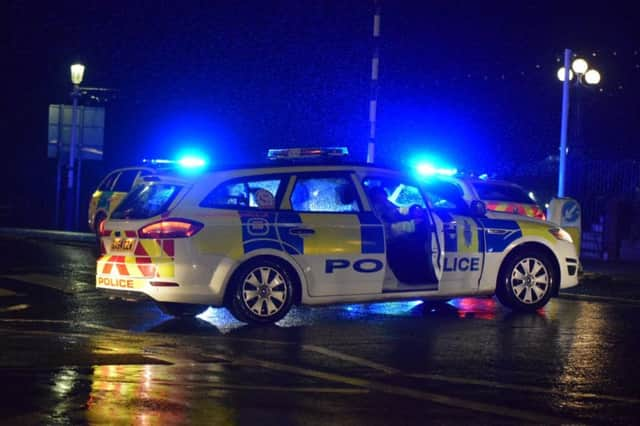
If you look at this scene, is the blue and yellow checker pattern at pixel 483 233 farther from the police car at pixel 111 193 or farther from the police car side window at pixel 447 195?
the police car at pixel 111 193

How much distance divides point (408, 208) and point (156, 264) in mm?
2626

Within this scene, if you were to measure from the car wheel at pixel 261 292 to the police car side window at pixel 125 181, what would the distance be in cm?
1103

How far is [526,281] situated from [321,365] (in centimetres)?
448

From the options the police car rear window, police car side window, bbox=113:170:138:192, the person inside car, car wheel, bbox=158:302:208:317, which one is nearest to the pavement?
the person inside car

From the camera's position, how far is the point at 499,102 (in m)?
44.9

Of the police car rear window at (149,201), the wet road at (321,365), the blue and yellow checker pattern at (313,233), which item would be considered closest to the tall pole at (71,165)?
the wet road at (321,365)

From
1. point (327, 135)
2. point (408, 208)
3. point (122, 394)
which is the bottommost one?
point (122, 394)

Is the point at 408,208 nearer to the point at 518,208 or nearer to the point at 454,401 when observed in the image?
the point at 454,401

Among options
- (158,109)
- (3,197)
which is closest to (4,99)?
(158,109)

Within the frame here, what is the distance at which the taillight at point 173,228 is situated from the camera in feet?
37.7

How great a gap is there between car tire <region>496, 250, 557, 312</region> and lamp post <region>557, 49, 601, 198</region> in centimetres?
820

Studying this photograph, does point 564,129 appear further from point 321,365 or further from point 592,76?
point 321,365

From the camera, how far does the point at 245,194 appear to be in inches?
470

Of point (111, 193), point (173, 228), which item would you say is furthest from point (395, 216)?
point (111, 193)
